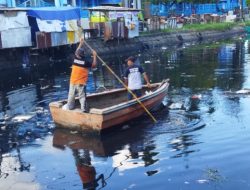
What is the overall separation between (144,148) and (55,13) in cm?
2376

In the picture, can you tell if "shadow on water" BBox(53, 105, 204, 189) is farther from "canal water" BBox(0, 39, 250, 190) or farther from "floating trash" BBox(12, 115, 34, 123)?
"floating trash" BBox(12, 115, 34, 123)

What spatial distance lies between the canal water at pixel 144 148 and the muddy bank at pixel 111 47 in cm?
1340

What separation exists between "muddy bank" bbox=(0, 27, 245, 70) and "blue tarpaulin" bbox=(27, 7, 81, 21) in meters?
2.44

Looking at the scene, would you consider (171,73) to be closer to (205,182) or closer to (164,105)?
(164,105)

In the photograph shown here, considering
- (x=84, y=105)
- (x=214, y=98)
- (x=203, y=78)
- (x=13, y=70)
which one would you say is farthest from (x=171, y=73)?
(x=84, y=105)

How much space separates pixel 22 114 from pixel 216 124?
21.0 ft

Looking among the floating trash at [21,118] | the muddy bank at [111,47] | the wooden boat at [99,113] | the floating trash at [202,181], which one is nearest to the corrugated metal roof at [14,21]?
the muddy bank at [111,47]

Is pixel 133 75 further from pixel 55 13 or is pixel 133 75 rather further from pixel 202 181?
pixel 55 13

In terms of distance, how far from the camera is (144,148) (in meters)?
10.2

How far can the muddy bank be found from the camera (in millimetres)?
30797

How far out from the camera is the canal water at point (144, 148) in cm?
824

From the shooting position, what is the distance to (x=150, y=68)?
1076 inches

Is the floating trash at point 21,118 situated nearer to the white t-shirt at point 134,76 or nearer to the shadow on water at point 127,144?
the shadow on water at point 127,144

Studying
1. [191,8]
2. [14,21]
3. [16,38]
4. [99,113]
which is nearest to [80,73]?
[99,113]
